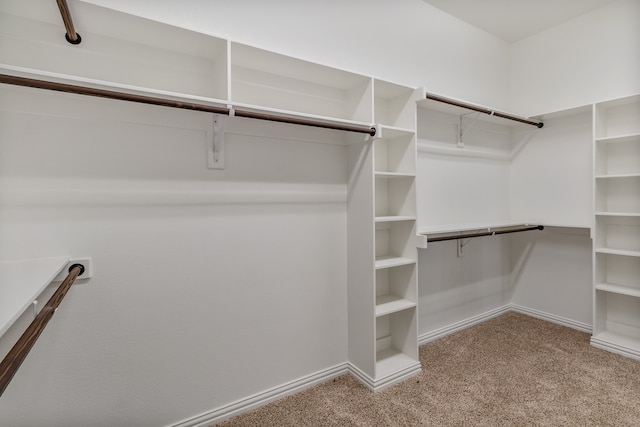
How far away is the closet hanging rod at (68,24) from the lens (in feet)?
3.68

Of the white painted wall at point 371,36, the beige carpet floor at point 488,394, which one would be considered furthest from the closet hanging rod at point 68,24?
the beige carpet floor at point 488,394

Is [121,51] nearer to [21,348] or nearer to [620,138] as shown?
[21,348]

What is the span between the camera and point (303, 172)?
1.95 m

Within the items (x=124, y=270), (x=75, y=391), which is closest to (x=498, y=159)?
(x=124, y=270)

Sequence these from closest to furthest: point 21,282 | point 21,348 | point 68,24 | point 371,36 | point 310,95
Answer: point 21,348
point 21,282
point 68,24
point 310,95
point 371,36

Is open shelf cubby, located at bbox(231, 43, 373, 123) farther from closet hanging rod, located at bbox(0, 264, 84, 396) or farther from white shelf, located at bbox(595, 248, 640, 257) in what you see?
white shelf, located at bbox(595, 248, 640, 257)

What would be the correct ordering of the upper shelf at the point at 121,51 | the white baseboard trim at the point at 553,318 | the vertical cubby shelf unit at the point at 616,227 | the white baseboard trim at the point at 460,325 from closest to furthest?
the upper shelf at the point at 121,51 < the vertical cubby shelf unit at the point at 616,227 < the white baseboard trim at the point at 460,325 < the white baseboard trim at the point at 553,318

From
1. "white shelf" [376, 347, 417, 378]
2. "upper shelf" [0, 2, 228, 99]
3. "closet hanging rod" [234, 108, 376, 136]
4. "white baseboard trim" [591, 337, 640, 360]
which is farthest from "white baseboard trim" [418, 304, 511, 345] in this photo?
"upper shelf" [0, 2, 228, 99]

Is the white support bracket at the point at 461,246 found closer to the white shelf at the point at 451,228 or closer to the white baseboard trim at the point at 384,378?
the white shelf at the point at 451,228

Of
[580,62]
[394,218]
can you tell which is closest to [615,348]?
[394,218]

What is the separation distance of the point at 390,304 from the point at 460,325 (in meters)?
1.08

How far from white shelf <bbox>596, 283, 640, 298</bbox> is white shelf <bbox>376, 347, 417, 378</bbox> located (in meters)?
1.64

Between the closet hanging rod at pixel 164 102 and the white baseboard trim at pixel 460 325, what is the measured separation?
5.68 feet

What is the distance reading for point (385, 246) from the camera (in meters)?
2.32
